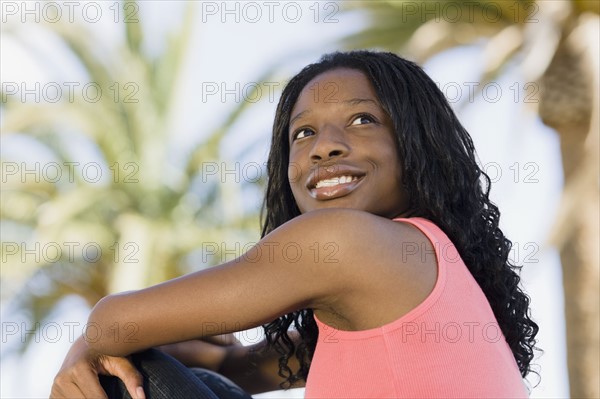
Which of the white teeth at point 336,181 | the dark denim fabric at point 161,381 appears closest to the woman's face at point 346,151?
the white teeth at point 336,181

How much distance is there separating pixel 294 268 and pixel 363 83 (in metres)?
0.72

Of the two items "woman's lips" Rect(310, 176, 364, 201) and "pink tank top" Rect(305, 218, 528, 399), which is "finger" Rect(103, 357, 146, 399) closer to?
"pink tank top" Rect(305, 218, 528, 399)

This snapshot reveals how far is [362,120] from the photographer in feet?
8.25

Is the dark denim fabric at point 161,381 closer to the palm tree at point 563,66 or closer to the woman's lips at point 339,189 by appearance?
the woman's lips at point 339,189

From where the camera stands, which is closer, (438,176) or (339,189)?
(339,189)

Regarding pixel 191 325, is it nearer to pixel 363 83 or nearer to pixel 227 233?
pixel 363 83

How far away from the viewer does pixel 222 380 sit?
9.46ft

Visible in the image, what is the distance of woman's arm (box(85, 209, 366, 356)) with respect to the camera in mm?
2074

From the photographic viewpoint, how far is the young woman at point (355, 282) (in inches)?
81.8

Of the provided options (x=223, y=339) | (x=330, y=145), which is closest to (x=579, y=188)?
(x=223, y=339)

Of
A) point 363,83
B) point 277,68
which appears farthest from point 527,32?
point 363,83

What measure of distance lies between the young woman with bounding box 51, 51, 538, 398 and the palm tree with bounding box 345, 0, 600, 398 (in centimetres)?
414

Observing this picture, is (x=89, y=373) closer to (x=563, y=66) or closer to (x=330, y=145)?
(x=330, y=145)

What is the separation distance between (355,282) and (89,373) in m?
0.80
